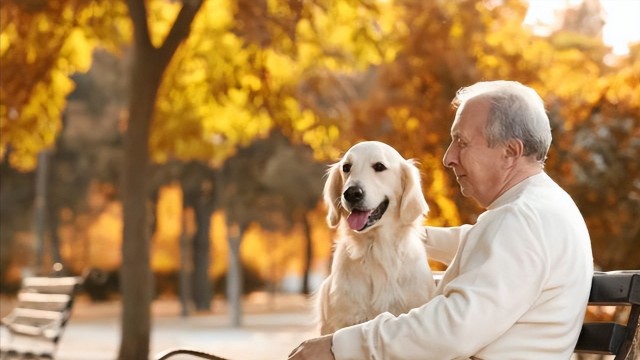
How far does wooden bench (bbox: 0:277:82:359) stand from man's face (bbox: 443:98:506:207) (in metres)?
6.81

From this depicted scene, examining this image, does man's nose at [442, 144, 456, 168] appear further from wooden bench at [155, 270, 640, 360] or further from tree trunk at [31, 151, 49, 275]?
tree trunk at [31, 151, 49, 275]

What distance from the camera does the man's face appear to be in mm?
2771

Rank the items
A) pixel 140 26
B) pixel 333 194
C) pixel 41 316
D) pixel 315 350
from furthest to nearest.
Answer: pixel 140 26 → pixel 41 316 → pixel 333 194 → pixel 315 350

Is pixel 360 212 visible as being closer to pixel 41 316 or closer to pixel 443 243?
pixel 443 243

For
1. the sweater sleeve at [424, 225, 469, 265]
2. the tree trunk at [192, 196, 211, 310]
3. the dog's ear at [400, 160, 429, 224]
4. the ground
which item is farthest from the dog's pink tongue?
the tree trunk at [192, 196, 211, 310]

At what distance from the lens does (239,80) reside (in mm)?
14125

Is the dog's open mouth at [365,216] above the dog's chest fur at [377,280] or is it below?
Answer: above

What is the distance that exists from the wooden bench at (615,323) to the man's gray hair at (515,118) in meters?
0.36

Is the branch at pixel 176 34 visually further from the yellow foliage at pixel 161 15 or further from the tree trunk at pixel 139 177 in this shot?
the yellow foliage at pixel 161 15

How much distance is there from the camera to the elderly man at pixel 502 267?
2.56 m

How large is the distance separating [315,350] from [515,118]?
2.37ft

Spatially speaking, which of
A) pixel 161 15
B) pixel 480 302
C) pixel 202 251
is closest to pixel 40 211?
pixel 202 251

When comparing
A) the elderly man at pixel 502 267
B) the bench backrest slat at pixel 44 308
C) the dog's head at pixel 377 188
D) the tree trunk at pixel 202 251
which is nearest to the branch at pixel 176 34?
the bench backrest slat at pixel 44 308

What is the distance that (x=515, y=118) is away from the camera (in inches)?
108
